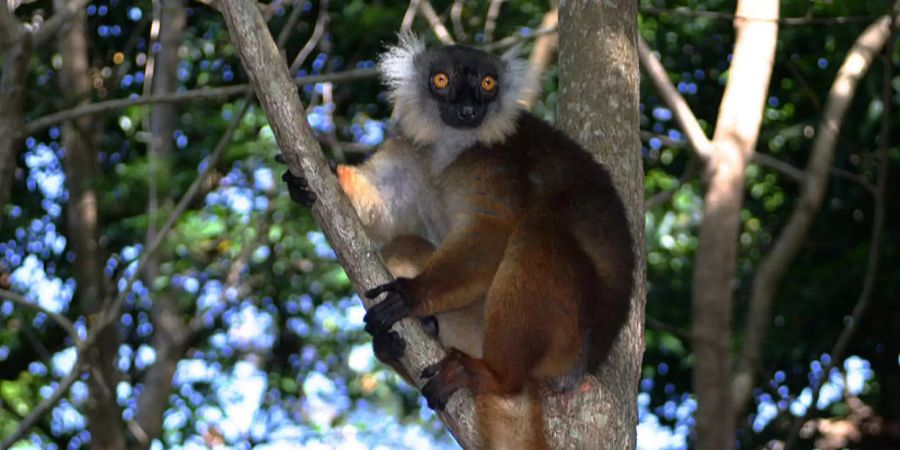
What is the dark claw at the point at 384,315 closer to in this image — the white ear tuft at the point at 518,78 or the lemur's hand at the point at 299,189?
the lemur's hand at the point at 299,189

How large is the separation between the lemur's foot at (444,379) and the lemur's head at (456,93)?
132cm

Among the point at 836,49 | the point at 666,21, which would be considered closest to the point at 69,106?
the point at 666,21

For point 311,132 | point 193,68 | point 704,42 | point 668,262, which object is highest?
point 311,132

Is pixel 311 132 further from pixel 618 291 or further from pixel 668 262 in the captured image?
pixel 668 262

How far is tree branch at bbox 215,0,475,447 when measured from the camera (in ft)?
13.9

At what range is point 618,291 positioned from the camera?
16.6 feet

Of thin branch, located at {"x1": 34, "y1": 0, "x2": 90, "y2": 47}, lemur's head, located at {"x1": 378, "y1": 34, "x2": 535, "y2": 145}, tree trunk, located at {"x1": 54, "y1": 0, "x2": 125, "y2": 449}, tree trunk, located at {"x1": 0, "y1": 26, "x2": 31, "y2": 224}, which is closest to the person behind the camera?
A: lemur's head, located at {"x1": 378, "y1": 34, "x2": 535, "y2": 145}

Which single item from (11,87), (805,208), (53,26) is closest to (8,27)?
(11,87)

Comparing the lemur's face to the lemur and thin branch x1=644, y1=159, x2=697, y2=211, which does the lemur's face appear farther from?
thin branch x1=644, y1=159, x2=697, y2=211

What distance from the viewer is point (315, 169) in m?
A: 4.37

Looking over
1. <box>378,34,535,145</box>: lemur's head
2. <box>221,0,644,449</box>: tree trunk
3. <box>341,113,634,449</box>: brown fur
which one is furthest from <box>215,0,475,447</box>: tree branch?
<box>378,34,535,145</box>: lemur's head

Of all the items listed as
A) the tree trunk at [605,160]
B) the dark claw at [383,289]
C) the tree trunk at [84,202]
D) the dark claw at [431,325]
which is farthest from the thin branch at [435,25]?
the dark claw at [383,289]

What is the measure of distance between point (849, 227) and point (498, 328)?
6854 millimetres

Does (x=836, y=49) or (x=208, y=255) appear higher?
(x=836, y=49)
